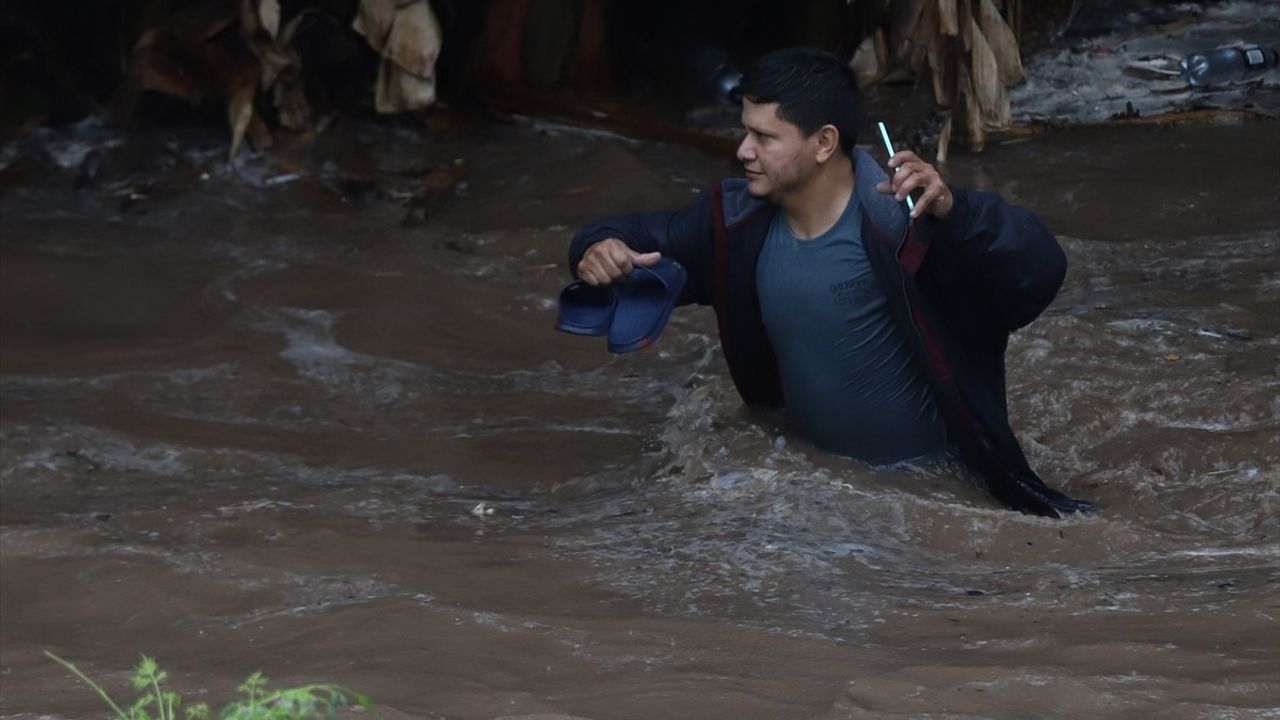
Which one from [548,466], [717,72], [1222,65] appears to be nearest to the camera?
[548,466]

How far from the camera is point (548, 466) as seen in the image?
202 inches

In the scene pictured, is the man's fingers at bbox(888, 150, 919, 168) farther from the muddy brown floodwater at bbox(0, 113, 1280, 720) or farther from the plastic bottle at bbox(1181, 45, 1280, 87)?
the plastic bottle at bbox(1181, 45, 1280, 87)

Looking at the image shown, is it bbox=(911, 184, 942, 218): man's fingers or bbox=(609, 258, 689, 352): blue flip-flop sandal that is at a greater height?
bbox=(911, 184, 942, 218): man's fingers

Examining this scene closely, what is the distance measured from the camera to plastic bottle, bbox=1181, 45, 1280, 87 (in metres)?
9.29

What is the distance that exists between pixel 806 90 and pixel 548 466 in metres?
1.52

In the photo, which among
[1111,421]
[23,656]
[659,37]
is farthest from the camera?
[659,37]

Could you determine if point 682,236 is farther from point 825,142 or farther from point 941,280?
point 941,280

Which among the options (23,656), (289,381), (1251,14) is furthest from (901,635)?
(1251,14)

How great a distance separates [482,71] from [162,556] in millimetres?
5748

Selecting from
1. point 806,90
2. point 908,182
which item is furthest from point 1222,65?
point 908,182

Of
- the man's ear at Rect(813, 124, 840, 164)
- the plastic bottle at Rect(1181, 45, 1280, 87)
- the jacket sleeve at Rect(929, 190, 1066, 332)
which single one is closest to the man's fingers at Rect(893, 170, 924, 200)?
the jacket sleeve at Rect(929, 190, 1066, 332)

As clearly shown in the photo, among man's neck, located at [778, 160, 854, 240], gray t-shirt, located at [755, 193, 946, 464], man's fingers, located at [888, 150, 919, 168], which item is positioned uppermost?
man's fingers, located at [888, 150, 919, 168]

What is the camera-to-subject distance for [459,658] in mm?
3150

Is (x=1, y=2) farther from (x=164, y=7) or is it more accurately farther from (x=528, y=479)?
(x=528, y=479)
